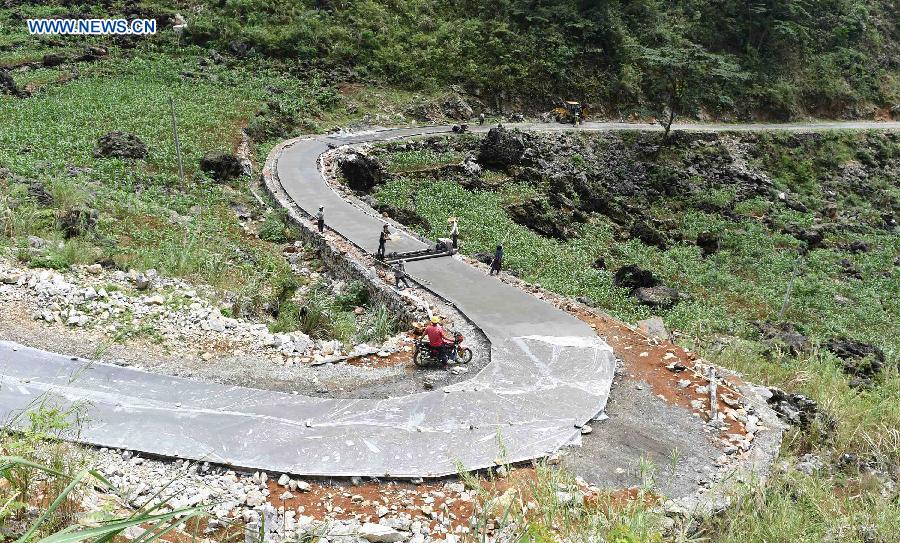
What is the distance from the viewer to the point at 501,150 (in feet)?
97.3

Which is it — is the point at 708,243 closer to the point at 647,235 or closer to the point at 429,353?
the point at 647,235

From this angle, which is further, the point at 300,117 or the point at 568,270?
the point at 300,117

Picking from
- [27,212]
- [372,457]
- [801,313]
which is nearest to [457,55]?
[801,313]

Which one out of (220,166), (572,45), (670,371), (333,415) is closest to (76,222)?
(333,415)

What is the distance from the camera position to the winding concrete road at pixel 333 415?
7578 mm

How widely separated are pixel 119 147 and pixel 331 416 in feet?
60.2

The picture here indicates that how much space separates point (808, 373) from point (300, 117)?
26724 millimetres

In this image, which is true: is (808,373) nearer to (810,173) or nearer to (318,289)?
(318,289)

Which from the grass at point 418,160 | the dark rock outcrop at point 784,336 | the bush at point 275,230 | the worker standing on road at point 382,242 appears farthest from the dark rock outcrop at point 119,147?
the dark rock outcrop at point 784,336

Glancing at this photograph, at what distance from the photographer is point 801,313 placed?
20.4 m

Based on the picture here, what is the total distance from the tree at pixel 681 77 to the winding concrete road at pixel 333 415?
98.1ft

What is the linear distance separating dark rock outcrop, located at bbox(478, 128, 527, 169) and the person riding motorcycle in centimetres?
2028

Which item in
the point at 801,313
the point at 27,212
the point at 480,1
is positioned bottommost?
the point at 801,313

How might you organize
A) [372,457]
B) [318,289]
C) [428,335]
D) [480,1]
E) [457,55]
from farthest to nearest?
[480,1] → [457,55] → [318,289] → [428,335] → [372,457]
